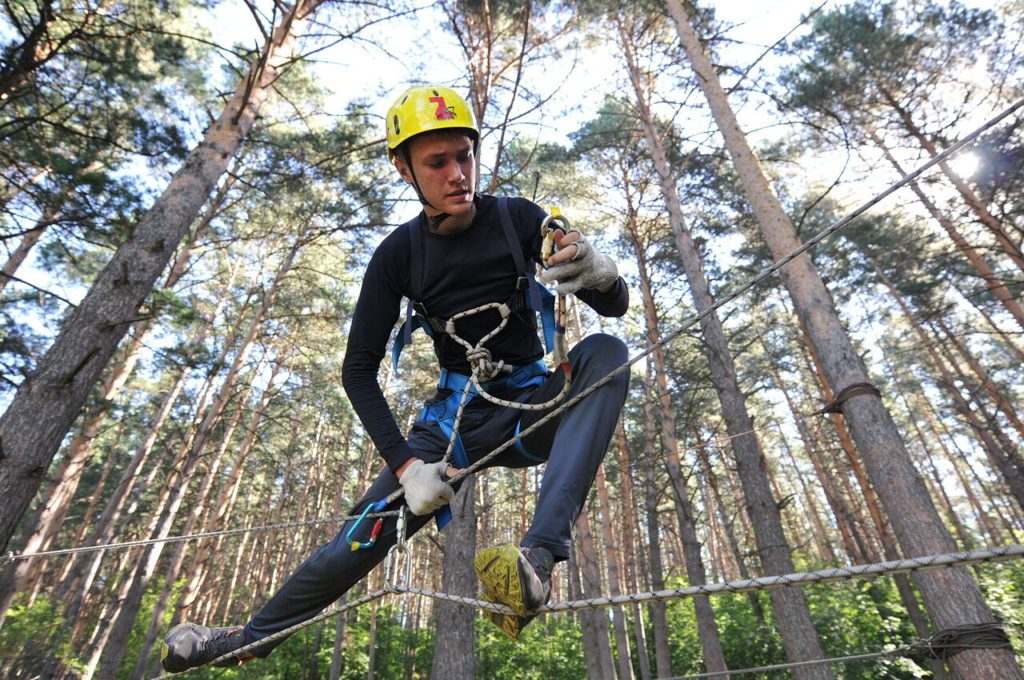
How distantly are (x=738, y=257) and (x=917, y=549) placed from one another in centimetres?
1343

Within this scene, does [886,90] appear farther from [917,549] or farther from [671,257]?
[917,549]

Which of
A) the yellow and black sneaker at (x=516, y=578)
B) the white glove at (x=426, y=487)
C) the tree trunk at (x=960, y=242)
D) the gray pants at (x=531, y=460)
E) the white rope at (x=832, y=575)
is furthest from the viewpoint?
the tree trunk at (x=960, y=242)

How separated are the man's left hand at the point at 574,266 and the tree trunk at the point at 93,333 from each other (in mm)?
4804

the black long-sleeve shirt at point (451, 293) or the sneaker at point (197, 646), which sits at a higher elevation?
the black long-sleeve shirt at point (451, 293)

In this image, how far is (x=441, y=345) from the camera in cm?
226

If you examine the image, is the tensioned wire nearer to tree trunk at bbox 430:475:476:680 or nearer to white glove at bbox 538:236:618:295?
white glove at bbox 538:236:618:295

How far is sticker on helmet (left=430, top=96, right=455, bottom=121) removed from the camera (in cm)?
211

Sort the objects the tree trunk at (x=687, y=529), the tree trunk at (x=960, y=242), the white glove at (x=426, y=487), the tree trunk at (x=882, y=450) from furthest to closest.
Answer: the tree trunk at (x=687, y=529), the tree trunk at (x=960, y=242), the tree trunk at (x=882, y=450), the white glove at (x=426, y=487)

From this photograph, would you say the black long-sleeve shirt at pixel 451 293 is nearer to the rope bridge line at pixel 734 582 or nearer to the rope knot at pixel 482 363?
the rope knot at pixel 482 363

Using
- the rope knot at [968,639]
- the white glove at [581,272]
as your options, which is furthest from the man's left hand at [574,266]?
the rope knot at [968,639]

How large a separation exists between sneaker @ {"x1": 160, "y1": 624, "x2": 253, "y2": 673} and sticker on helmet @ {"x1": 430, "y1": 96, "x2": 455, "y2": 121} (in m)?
2.20

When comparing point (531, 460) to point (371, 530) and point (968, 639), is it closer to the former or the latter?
point (371, 530)

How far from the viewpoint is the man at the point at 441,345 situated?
6.45 feet

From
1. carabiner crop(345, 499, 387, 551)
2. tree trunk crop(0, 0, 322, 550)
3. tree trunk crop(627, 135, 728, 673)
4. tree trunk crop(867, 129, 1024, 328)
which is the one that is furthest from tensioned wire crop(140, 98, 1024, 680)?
tree trunk crop(867, 129, 1024, 328)
